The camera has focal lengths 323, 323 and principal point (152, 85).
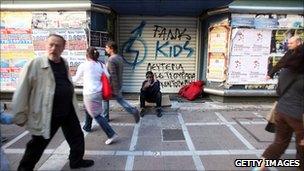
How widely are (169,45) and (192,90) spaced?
1.61 meters

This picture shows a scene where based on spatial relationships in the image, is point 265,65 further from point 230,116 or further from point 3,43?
point 3,43

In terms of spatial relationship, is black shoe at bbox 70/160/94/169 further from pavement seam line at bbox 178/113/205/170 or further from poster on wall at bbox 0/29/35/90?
poster on wall at bbox 0/29/35/90

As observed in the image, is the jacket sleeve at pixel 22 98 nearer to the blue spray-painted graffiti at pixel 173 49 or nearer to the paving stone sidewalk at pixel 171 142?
the paving stone sidewalk at pixel 171 142

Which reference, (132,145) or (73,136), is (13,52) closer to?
(132,145)

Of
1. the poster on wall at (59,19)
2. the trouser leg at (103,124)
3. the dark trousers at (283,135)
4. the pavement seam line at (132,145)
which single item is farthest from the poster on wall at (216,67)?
the dark trousers at (283,135)

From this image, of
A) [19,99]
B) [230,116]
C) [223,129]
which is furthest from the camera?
[230,116]

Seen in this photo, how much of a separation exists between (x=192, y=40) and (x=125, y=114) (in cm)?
347

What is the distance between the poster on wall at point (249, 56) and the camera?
26.6ft

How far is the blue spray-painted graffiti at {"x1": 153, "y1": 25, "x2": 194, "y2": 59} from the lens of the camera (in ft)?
31.3

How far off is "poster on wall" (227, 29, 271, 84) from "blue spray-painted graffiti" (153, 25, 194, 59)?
1.79 meters

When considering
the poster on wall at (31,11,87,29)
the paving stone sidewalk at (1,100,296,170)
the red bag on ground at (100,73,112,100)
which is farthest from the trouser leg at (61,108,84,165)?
the poster on wall at (31,11,87,29)

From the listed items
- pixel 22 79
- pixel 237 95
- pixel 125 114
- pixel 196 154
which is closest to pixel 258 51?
pixel 237 95

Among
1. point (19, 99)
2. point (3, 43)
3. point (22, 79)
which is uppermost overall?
point (3, 43)

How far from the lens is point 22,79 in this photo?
3711 mm
